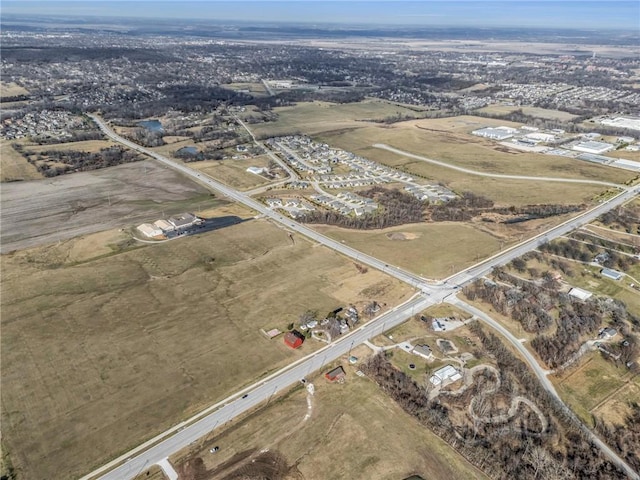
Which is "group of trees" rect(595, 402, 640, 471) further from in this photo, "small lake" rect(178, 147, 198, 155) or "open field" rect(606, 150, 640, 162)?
"small lake" rect(178, 147, 198, 155)

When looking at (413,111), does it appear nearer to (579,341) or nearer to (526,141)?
(526,141)

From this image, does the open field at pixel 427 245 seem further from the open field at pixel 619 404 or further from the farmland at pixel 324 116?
the farmland at pixel 324 116

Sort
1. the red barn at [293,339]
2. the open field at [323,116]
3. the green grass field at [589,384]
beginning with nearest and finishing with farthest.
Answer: the green grass field at [589,384] → the red barn at [293,339] → the open field at [323,116]

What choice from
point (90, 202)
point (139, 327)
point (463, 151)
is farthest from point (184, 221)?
point (463, 151)

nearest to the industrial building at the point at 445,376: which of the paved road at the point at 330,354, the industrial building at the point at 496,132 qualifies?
the paved road at the point at 330,354

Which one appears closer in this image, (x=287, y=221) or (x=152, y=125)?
(x=287, y=221)

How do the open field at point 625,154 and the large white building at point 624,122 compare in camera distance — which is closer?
the open field at point 625,154

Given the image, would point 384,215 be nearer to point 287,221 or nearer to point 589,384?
point 287,221

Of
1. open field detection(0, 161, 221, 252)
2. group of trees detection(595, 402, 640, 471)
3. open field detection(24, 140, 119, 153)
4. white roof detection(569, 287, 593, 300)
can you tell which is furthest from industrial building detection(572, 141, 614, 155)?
open field detection(24, 140, 119, 153)
